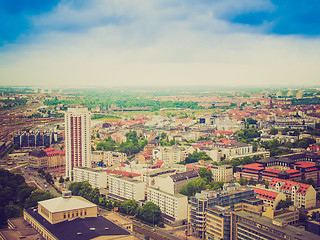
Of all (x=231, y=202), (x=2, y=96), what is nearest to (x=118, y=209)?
(x=231, y=202)

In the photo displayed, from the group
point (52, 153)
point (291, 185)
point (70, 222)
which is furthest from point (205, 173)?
→ point (52, 153)

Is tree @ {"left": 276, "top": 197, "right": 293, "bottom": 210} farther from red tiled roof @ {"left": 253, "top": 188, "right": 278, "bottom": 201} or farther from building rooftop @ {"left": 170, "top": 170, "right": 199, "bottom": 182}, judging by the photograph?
building rooftop @ {"left": 170, "top": 170, "right": 199, "bottom": 182}

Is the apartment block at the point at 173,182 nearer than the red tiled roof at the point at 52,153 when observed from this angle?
Yes

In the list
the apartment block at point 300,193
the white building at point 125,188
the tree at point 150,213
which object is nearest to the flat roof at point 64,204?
the tree at point 150,213

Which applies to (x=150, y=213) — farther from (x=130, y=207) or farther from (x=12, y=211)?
(x=12, y=211)

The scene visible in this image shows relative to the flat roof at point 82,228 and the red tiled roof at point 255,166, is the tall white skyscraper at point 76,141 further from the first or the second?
the flat roof at point 82,228
